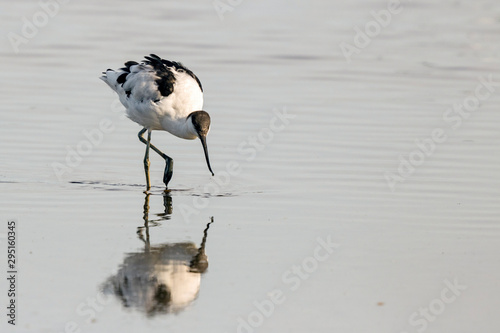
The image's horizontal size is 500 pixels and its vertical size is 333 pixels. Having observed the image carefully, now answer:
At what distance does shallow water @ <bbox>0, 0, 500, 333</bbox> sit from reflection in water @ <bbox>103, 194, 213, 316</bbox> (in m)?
0.02

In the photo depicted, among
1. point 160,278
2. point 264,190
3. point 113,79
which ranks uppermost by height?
point 160,278

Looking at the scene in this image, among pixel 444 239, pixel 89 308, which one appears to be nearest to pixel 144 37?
pixel 444 239

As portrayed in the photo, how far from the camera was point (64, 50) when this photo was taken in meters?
19.4

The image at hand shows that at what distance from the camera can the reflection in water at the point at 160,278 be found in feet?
24.6

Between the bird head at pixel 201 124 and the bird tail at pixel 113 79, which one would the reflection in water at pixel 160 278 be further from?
the bird tail at pixel 113 79

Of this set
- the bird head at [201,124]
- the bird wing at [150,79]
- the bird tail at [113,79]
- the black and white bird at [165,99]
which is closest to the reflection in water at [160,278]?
the bird head at [201,124]

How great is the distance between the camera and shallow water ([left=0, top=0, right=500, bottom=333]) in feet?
24.8

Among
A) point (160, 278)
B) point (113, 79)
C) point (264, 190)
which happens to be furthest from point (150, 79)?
point (160, 278)

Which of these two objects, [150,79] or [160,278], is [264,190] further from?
[160,278]

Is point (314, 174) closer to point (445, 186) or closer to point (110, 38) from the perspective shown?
point (445, 186)

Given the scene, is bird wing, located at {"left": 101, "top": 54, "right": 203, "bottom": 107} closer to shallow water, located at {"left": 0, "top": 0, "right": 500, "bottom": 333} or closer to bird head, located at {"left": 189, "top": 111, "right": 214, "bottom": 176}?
bird head, located at {"left": 189, "top": 111, "right": 214, "bottom": 176}

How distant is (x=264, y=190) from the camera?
11031 mm

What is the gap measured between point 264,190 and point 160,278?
3188 mm

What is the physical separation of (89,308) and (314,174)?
480 cm
